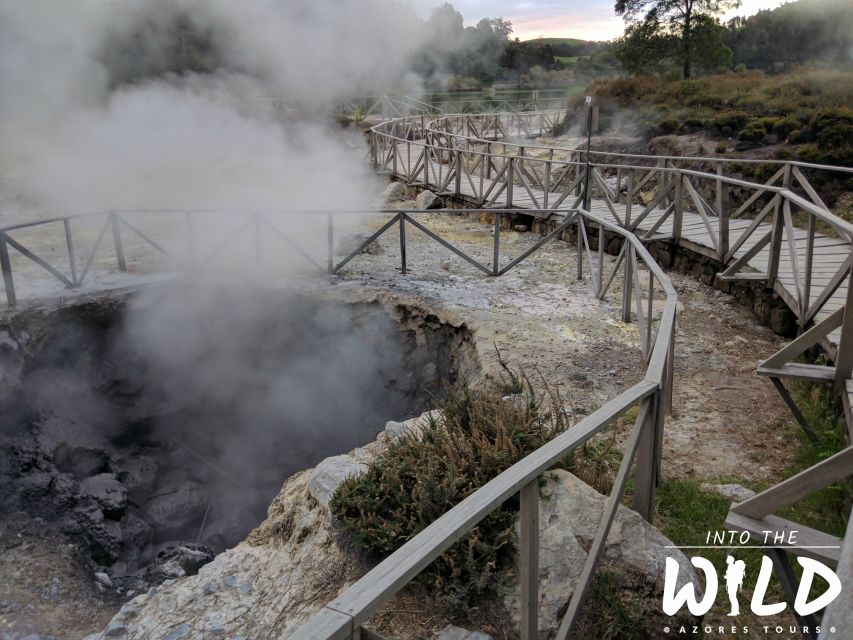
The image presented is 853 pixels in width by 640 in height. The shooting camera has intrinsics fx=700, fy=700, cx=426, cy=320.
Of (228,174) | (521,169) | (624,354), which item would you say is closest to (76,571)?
(624,354)

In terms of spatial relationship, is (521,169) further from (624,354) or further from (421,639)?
(421,639)

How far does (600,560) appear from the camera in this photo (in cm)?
265

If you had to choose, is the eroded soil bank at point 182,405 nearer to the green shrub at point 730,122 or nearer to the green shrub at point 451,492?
the green shrub at point 451,492

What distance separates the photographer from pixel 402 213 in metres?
7.79

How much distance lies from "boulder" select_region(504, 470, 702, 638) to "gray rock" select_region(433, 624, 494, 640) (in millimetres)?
164

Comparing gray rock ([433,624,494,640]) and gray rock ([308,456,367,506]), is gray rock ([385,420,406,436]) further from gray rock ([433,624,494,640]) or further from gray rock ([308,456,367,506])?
gray rock ([433,624,494,640])

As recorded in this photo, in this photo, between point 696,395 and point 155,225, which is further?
point 155,225

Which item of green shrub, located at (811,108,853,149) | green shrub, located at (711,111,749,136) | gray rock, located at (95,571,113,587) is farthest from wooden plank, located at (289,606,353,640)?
green shrub, located at (711,111,749,136)

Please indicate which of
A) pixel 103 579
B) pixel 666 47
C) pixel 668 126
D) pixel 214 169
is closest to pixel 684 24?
pixel 666 47

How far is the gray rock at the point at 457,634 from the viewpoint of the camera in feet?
8.36

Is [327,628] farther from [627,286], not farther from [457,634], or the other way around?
[627,286]

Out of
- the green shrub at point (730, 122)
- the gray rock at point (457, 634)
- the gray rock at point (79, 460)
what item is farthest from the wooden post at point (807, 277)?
the green shrub at point (730, 122)

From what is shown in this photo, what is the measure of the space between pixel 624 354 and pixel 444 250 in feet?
13.0

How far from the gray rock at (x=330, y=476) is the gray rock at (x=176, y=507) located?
3.15 m
